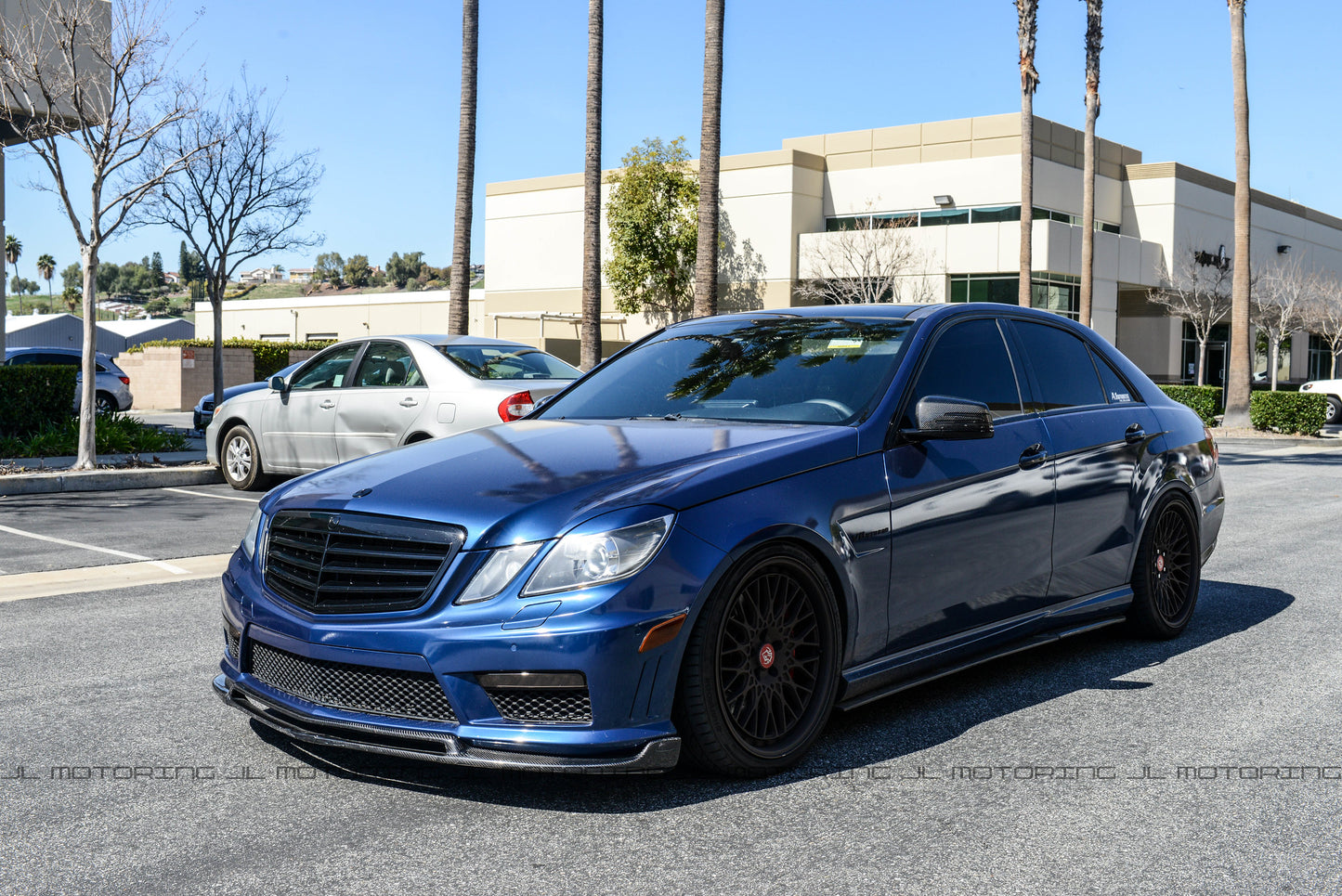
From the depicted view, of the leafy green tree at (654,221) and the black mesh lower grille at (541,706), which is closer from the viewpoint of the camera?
the black mesh lower grille at (541,706)

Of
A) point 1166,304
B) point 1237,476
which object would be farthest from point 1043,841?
point 1166,304

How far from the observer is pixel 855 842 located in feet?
11.8

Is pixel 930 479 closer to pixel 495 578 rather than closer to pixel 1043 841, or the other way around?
pixel 1043 841

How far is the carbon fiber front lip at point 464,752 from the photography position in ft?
12.0

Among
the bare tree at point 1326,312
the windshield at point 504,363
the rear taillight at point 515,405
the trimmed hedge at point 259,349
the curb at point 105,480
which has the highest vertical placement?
the bare tree at point 1326,312

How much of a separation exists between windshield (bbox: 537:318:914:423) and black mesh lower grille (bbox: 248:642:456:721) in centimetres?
172

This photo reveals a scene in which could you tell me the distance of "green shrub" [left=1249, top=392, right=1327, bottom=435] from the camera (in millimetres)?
28984

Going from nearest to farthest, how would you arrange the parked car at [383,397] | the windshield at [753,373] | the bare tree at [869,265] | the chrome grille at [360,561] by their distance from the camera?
the chrome grille at [360,561] < the windshield at [753,373] < the parked car at [383,397] < the bare tree at [869,265]

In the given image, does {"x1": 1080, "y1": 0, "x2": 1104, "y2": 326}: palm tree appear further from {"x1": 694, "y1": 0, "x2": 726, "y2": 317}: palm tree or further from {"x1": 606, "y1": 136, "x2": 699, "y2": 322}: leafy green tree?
{"x1": 694, "y1": 0, "x2": 726, "y2": 317}: palm tree

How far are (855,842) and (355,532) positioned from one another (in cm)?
179

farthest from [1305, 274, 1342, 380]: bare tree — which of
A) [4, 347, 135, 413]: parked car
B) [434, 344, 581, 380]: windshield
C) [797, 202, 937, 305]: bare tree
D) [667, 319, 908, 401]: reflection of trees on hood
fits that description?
[667, 319, 908, 401]: reflection of trees on hood

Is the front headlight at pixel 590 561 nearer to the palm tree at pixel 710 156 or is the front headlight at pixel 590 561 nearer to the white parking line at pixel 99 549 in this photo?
the white parking line at pixel 99 549

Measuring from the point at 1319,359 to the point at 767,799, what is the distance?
67.2 meters

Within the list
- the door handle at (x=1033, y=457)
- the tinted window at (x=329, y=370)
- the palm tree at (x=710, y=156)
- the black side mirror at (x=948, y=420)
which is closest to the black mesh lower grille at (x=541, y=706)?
the black side mirror at (x=948, y=420)
